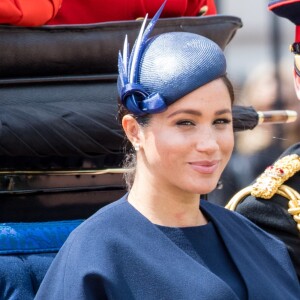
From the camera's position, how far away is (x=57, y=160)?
9.20 feet

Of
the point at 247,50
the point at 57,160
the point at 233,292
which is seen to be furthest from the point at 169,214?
the point at 247,50

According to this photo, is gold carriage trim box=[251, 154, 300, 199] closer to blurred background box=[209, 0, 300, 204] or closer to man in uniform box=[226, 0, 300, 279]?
man in uniform box=[226, 0, 300, 279]

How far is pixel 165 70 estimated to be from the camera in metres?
2.39

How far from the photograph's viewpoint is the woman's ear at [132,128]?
2.45 meters

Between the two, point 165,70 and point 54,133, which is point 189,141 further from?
point 54,133

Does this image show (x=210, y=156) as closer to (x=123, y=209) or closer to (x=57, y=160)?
(x=123, y=209)

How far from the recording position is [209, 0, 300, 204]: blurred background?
5203 millimetres

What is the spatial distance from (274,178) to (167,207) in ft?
2.01

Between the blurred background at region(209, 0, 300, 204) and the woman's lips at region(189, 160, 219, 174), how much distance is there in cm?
271

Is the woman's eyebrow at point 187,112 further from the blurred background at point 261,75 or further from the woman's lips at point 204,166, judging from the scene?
the blurred background at point 261,75

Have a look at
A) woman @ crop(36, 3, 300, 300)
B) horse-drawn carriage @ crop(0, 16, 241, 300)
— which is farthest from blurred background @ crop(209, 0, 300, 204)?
woman @ crop(36, 3, 300, 300)

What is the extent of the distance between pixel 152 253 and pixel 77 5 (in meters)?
1.07

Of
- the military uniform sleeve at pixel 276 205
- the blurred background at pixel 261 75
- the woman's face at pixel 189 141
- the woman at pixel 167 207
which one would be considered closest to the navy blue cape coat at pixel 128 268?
the woman at pixel 167 207

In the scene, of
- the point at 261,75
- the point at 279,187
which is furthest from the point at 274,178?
the point at 261,75
